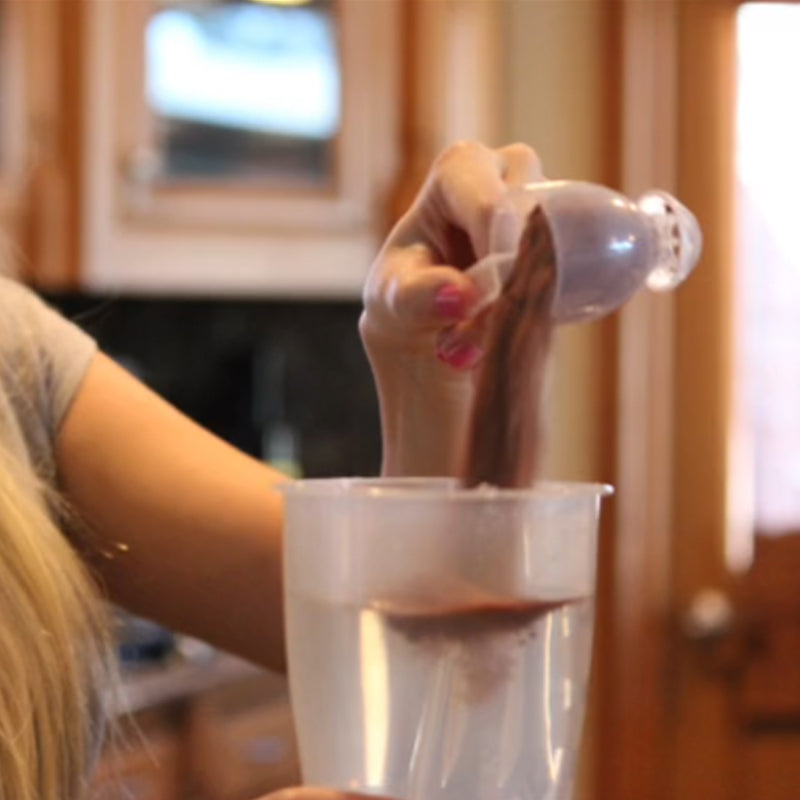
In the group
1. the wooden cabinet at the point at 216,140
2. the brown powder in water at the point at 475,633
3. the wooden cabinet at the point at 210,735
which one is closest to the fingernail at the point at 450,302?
the brown powder in water at the point at 475,633

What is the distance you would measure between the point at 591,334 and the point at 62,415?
4.24 feet

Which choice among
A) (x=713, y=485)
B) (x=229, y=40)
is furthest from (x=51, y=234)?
(x=713, y=485)

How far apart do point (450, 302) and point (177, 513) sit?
0.29 meters

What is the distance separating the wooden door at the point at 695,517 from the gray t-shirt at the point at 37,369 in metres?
1.26

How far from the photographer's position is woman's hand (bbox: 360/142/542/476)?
1.64 feet

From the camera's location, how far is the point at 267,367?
83.4 inches

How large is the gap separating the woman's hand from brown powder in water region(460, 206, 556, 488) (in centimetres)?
3

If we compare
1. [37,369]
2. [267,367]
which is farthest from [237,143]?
A: [37,369]

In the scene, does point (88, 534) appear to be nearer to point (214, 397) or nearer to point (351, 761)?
point (351, 761)

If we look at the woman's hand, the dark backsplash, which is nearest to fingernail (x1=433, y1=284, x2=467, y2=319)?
the woman's hand

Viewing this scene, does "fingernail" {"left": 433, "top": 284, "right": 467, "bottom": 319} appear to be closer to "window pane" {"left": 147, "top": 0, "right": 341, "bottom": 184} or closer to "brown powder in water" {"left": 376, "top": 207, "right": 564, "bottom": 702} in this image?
"brown powder in water" {"left": 376, "top": 207, "right": 564, "bottom": 702}

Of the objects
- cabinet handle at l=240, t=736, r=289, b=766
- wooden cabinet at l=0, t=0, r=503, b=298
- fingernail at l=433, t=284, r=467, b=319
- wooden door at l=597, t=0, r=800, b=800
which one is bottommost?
cabinet handle at l=240, t=736, r=289, b=766

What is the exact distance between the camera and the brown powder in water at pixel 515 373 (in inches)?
17.9

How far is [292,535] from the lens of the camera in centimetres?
47
